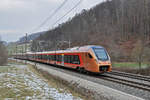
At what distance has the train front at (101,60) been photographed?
16.7 metres

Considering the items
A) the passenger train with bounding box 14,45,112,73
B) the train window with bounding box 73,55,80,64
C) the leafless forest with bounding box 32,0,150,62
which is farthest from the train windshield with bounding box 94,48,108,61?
the leafless forest with bounding box 32,0,150,62

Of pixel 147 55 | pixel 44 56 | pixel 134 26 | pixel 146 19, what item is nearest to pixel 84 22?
pixel 134 26

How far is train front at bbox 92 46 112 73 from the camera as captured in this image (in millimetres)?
16734

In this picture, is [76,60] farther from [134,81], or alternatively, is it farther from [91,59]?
[134,81]

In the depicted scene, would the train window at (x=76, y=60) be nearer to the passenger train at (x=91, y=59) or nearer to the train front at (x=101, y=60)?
the passenger train at (x=91, y=59)

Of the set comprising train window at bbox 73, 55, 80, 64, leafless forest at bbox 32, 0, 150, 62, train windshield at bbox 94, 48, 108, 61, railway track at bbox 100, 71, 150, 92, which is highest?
leafless forest at bbox 32, 0, 150, 62

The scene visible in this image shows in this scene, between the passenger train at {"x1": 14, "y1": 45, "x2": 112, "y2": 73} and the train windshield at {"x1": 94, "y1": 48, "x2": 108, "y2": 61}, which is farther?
the train windshield at {"x1": 94, "y1": 48, "x2": 108, "y2": 61}

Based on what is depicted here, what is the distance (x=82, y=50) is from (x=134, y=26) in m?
59.6

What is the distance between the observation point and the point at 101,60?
55.8 ft

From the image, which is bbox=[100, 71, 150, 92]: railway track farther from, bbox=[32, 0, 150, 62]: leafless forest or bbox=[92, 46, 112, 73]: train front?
bbox=[32, 0, 150, 62]: leafless forest

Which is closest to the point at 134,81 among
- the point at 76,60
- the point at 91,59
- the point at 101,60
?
the point at 101,60

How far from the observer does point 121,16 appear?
8112cm

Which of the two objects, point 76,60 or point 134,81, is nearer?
point 134,81

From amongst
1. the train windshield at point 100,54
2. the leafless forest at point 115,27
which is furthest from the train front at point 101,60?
the leafless forest at point 115,27
